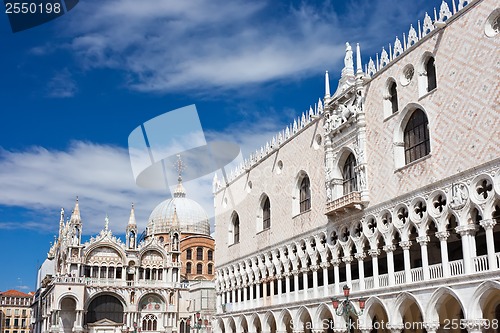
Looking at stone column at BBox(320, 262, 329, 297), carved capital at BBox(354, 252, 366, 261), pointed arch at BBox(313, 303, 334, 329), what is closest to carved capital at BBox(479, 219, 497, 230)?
carved capital at BBox(354, 252, 366, 261)

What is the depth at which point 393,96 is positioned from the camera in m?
24.8

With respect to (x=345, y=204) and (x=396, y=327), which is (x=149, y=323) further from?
(x=396, y=327)

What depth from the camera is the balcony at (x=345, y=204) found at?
25.6 metres

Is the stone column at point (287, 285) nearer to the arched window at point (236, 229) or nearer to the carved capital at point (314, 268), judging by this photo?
the carved capital at point (314, 268)

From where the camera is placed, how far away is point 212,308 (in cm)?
4731

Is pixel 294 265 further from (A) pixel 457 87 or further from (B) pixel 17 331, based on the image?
(B) pixel 17 331

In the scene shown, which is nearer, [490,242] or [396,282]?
[490,242]

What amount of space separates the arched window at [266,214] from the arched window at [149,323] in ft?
55.4

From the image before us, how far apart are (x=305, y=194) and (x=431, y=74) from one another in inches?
427

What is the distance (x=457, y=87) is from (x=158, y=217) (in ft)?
152

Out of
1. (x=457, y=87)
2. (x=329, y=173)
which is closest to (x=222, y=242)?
(x=329, y=173)

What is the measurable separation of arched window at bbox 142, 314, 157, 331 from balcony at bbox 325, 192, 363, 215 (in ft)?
83.4

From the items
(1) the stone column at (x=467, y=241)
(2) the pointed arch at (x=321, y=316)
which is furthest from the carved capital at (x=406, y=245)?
(2) the pointed arch at (x=321, y=316)

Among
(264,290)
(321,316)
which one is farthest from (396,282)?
(264,290)
